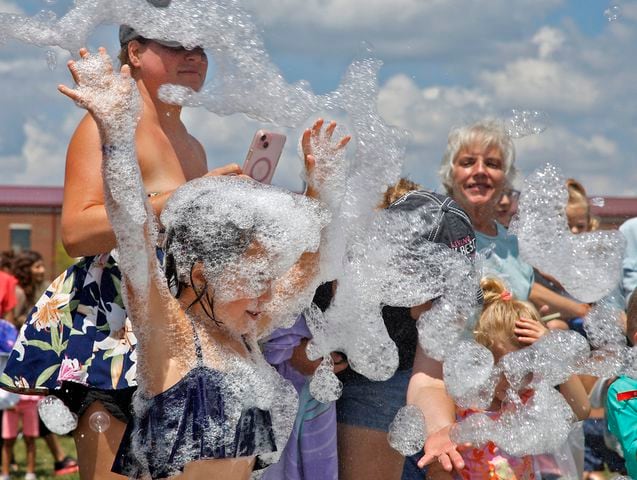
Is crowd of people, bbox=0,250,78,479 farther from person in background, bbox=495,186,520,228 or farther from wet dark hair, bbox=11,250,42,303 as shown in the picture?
person in background, bbox=495,186,520,228

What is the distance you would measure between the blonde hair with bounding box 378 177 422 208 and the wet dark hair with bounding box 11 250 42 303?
4.75 m

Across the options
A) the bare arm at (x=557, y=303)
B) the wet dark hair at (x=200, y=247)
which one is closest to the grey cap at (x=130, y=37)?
the wet dark hair at (x=200, y=247)

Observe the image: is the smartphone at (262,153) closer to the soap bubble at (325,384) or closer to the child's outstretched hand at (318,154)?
the child's outstretched hand at (318,154)

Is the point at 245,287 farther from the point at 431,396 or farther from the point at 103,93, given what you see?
the point at 431,396

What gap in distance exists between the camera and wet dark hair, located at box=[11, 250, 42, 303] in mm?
7227

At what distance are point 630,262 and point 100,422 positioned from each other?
2551 mm

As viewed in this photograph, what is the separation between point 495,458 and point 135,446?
3.46 feet

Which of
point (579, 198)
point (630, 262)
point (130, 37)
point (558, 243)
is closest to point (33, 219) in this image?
point (579, 198)

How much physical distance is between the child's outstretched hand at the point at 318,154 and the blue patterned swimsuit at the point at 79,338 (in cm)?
51

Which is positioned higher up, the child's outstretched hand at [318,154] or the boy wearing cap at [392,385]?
→ the child's outstretched hand at [318,154]

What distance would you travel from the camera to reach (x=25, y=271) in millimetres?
7262

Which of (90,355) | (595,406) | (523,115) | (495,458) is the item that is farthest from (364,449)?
(595,406)

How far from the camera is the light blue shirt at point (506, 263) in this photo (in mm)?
3311

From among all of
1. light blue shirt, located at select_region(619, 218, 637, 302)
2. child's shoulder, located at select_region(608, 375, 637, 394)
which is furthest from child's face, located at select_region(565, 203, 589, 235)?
child's shoulder, located at select_region(608, 375, 637, 394)
